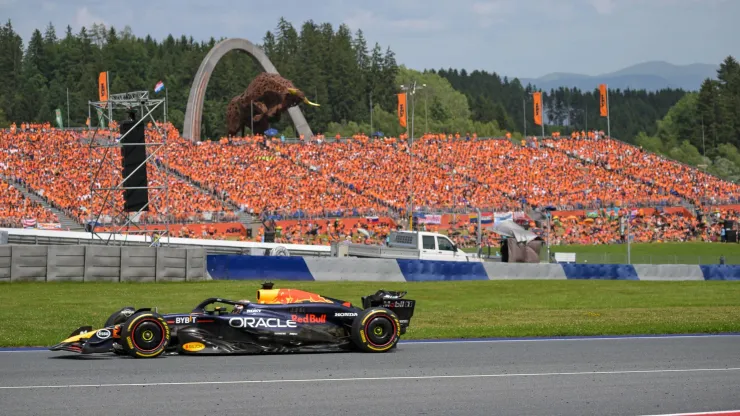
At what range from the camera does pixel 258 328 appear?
47.5 ft

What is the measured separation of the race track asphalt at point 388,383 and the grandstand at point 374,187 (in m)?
33.9

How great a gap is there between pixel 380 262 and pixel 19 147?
32238 mm

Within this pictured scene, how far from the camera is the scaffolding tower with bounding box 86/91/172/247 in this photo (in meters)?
32.7

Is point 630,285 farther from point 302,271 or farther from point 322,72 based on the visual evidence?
point 322,72

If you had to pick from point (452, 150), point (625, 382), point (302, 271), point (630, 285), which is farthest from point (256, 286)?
point (452, 150)

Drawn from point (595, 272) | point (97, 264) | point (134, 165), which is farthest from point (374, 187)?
point (97, 264)

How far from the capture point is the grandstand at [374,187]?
51594mm

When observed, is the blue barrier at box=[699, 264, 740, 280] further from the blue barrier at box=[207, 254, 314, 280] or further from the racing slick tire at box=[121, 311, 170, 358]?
the racing slick tire at box=[121, 311, 170, 358]

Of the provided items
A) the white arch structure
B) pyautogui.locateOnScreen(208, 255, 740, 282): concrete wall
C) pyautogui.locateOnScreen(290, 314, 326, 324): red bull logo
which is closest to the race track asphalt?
pyautogui.locateOnScreen(290, 314, 326, 324): red bull logo

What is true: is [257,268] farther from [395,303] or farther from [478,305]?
[395,303]

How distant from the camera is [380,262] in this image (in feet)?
106

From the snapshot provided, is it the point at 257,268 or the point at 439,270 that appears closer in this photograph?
the point at 257,268

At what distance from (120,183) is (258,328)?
18804 millimetres

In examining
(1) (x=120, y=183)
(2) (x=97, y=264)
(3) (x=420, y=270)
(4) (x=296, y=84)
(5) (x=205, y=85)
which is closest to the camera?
(2) (x=97, y=264)
